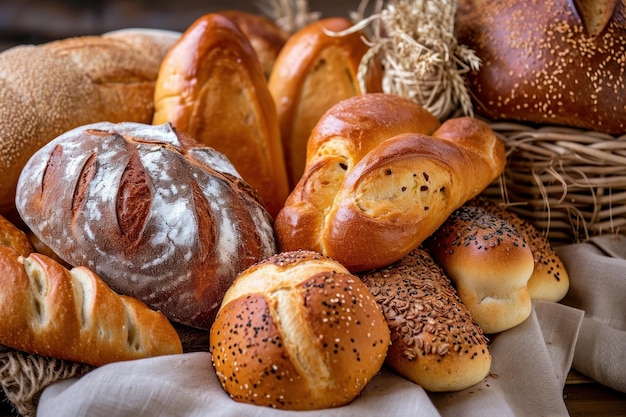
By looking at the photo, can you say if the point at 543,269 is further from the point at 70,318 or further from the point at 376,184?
the point at 70,318

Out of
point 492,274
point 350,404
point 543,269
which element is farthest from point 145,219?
point 543,269

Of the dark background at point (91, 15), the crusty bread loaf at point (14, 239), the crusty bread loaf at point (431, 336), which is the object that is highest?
the dark background at point (91, 15)

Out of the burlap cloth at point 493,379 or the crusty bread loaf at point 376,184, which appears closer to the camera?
the burlap cloth at point 493,379

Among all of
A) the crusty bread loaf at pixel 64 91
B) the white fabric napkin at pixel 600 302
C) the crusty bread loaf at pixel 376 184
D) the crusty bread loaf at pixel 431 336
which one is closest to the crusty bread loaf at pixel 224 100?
the crusty bread loaf at pixel 64 91

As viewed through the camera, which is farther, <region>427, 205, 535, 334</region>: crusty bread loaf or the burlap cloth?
<region>427, 205, 535, 334</region>: crusty bread loaf

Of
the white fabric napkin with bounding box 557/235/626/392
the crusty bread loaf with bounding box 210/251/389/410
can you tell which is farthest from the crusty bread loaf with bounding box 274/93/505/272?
the white fabric napkin with bounding box 557/235/626/392

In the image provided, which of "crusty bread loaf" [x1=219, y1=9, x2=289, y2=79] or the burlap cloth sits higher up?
"crusty bread loaf" [x1=219, y1=9, x2=289, y2=79]

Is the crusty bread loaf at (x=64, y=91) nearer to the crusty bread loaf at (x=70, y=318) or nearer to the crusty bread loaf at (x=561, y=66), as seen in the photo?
the crusty bread loaf at (x=70, y=318)

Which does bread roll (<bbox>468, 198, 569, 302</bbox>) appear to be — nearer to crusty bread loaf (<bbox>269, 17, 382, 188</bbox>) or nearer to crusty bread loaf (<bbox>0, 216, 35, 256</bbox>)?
crusty bread loaf (<bbox>269, 17, 382, 188</bbox>)

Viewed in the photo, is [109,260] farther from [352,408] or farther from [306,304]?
[352,408]
